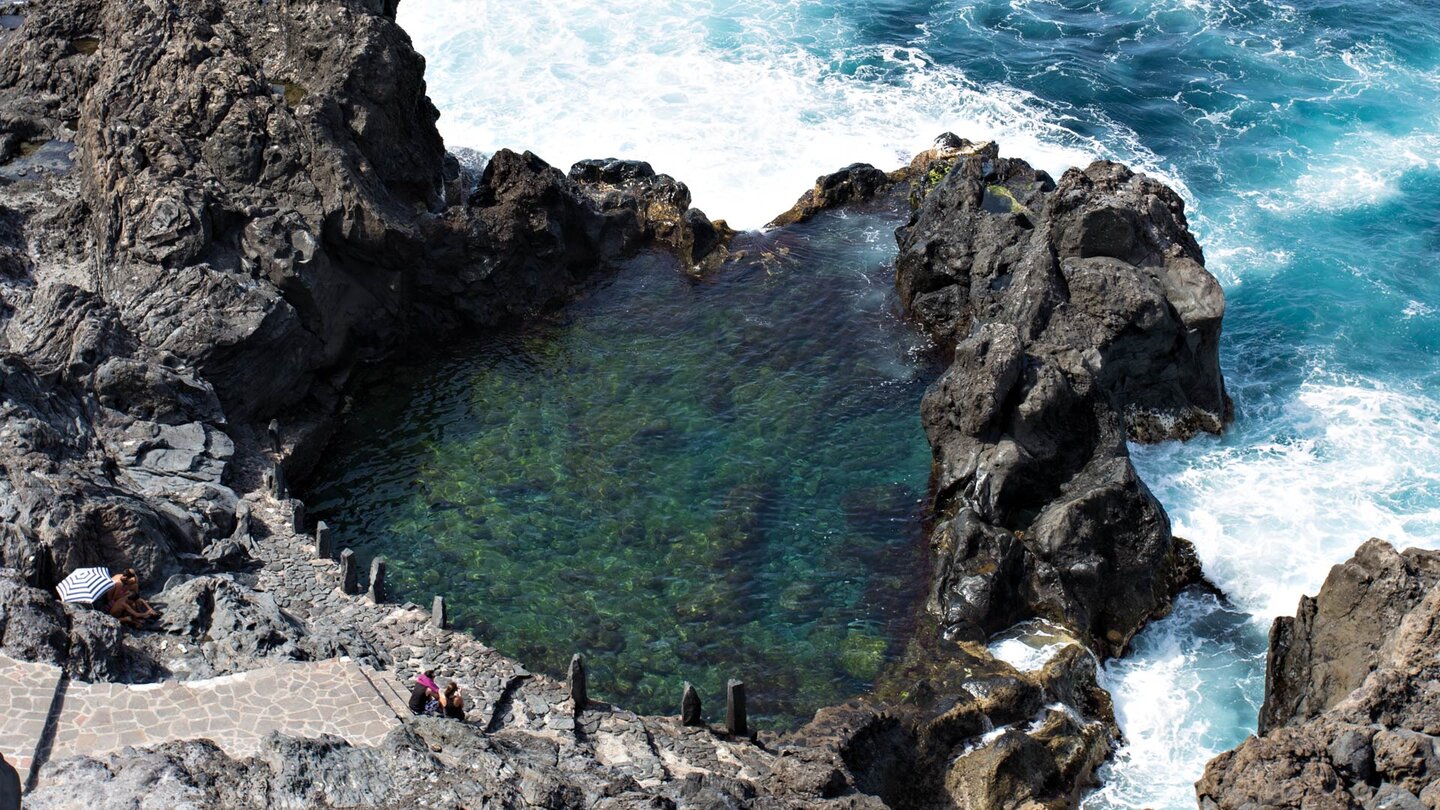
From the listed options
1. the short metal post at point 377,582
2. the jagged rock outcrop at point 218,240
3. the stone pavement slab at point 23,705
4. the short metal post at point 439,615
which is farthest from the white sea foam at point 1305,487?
the stone pavement slab at point 23,705

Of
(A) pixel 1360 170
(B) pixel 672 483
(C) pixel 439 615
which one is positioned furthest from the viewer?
(A) pixel 1360 170

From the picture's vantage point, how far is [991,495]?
131ft

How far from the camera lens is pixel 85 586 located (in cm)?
3036

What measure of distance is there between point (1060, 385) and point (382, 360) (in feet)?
79.1

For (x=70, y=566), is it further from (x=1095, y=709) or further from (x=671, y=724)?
(x=1095, y=709)

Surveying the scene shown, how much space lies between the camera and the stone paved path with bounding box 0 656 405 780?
25.5m

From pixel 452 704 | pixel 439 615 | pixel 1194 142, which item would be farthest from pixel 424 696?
pixel 1194 142

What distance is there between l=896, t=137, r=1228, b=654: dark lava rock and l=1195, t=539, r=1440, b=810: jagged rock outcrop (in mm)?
7012

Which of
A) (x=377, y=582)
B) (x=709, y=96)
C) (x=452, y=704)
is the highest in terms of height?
(x=709, y=96)

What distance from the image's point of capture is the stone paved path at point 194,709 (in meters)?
25.5

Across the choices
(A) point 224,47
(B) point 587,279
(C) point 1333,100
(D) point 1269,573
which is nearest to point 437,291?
(B) point 587,279

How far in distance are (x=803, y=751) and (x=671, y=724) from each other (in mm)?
3386

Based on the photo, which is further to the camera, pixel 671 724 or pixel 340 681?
pixel 671 724

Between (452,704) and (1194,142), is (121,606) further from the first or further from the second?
(1194,142)
